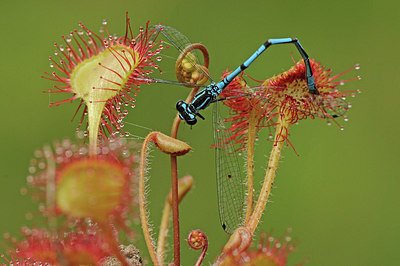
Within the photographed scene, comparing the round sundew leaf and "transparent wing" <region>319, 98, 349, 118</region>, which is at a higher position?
"transparent wing" <region>319, 98, 349, 118</region>

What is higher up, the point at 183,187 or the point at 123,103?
the point at 123,103

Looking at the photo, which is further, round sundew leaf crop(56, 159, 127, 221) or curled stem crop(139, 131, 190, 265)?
curled stem crop(139, 131, 190, 265)

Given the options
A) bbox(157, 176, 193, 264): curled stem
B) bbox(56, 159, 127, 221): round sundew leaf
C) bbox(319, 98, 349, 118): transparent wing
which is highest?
bbox(319, 98, 349, 118): transparent wing

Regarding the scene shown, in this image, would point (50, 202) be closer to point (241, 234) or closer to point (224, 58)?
point (241, 234)

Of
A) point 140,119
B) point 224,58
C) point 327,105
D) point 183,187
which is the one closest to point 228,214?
point 183,187

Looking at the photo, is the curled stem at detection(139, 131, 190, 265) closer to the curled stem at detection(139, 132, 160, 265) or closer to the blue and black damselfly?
the curled stem at detection(139, 132, 160, 265)

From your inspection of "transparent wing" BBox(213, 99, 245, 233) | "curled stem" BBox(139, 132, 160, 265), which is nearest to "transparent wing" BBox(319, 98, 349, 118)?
"transparent wing" BBox(213, 99, 245, 233)

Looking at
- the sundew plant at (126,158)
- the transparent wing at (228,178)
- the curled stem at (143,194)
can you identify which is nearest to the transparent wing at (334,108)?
the sundew plant at (126,158)
